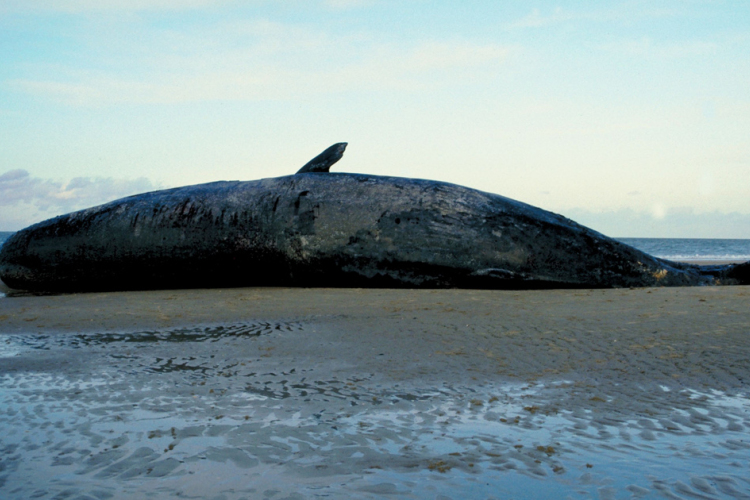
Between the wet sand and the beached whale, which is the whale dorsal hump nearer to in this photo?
the beached whale

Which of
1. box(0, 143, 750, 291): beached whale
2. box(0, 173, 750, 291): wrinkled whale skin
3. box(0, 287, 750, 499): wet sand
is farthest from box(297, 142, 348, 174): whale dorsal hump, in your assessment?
box(0, 287, 750, 499): wet sand

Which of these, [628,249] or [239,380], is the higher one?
[628,249]

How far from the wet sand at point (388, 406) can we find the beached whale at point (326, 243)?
199 cm

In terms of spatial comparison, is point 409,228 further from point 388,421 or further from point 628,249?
point 388,421

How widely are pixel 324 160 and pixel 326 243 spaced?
1.47 meters

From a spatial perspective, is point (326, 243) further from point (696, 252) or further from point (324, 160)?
point (696, 252)

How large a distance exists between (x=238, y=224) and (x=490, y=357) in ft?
15.2

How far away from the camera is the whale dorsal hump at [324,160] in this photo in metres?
7.90

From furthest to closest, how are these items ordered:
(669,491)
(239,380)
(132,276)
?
1. (132,276)
2. (239,380)
3. (669,491)

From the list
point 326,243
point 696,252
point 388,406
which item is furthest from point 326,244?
point 696,252

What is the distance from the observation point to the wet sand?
1.71 meters

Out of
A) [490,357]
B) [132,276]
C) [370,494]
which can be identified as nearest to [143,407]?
[370,494]

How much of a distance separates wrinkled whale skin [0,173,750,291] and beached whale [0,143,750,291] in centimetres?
1

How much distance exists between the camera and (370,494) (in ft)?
5.31
